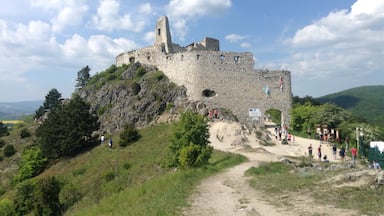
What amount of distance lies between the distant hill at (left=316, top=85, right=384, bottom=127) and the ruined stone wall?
65534 mm

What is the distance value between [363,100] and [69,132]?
108 m

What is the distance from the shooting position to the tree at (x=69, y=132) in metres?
36.5

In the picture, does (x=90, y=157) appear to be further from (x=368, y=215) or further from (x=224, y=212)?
(x=368, y=215)

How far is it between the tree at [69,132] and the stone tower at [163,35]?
1379 centimetres

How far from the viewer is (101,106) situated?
44969 mm

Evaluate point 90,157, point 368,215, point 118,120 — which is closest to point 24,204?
point 90,157

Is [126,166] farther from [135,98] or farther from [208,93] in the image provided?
[135,98]

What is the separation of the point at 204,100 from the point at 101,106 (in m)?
15.9

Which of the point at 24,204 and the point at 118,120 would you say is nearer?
the point at 24,204

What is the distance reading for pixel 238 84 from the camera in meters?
36.0

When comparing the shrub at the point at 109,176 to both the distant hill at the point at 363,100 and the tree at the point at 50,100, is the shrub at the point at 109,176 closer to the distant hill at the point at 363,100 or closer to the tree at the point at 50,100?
the tree at the point at 50,100

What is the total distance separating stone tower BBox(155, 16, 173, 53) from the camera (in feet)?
153

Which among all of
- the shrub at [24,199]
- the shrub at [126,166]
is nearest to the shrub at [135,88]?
the shrub at [126,166]

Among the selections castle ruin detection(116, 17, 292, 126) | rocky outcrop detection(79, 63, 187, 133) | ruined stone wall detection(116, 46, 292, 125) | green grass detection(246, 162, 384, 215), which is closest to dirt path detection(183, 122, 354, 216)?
green grass detection(246, 162, 384, 215)
